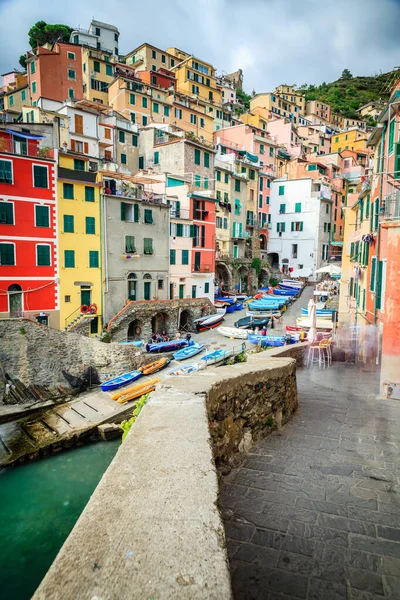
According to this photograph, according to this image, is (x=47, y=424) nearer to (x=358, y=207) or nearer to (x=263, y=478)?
(x=263, y=478)

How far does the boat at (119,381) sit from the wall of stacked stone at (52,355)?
153 cm

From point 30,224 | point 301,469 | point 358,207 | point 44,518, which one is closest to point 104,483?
point 301,469

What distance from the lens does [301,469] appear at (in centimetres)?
534

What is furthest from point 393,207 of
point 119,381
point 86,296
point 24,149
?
point 24,149

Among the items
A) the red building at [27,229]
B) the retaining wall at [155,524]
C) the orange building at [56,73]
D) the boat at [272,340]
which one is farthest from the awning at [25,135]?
the retaining wall at [155,524]

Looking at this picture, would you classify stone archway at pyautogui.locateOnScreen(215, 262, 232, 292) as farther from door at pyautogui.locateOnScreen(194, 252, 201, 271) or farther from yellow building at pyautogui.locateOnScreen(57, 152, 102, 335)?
yellow building at pyautogui.locateOnScreen(57, 152, 102, 335)

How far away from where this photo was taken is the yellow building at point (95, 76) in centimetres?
5478

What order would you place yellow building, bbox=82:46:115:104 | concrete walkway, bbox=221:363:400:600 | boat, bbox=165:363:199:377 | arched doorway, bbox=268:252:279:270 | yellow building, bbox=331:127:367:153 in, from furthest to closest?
yellow building, bbox=331:127:367:153, arched doorway, bbox=268:252:279:270, yellow building, bbox=82:46:115:104, boat, bbox=165:363:199:377, concrete walkway, bbox=221:363:400:600

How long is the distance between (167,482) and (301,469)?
3091 mm

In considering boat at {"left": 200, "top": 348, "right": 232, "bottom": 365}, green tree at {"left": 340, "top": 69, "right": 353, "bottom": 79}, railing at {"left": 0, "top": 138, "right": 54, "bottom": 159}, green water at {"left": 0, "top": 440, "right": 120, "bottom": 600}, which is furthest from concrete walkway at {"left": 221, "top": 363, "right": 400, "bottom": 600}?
green tree at {"left": 340, "top": 69, "right": 353, "bottom": 79}

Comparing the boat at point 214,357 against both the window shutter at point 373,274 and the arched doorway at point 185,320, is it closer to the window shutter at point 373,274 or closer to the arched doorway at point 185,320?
the arched doorway at point 185,320

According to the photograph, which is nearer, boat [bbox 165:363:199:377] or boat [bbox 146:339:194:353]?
boat [bbox 165:363:199:377]

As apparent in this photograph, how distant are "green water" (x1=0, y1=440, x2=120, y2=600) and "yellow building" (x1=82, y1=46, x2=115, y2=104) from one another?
51.2 metres

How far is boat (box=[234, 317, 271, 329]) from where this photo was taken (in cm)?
3516
